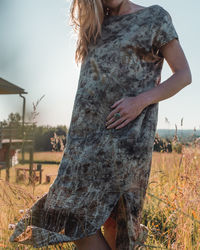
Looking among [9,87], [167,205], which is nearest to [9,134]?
[9,87]

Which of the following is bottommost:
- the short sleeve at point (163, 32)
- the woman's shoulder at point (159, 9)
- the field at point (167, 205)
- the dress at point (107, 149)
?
the field at point (167, 205)

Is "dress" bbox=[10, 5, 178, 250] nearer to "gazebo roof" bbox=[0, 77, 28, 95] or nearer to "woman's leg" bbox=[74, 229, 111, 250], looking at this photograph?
"woman's leg" bbox=[74, 229, 111, 250]

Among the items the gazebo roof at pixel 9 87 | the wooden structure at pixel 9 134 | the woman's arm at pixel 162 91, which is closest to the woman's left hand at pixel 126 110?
the woman's arm at pixel 162 91

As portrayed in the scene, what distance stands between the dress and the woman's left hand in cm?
3

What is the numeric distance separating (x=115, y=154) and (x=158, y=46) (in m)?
0.60

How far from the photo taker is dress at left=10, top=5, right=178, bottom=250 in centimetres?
140

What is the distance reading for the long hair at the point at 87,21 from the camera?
1683 mm

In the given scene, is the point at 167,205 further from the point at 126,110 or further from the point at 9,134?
the point at 9,134

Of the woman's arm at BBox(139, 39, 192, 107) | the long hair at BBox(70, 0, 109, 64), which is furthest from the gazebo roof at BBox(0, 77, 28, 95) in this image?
the woman's arm at BBox(139, 39, 192, 107)

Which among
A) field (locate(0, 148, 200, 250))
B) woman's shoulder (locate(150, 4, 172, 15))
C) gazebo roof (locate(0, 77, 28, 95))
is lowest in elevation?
field (locate(0, 148, 200, 250))

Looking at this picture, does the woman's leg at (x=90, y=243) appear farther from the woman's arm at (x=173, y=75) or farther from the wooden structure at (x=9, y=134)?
the wooden structure at (x=9, y=134)

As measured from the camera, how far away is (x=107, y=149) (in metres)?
1.44

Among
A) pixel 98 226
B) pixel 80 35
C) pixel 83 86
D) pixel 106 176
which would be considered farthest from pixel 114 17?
pixel 98 226

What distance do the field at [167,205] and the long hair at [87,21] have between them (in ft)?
2.93
